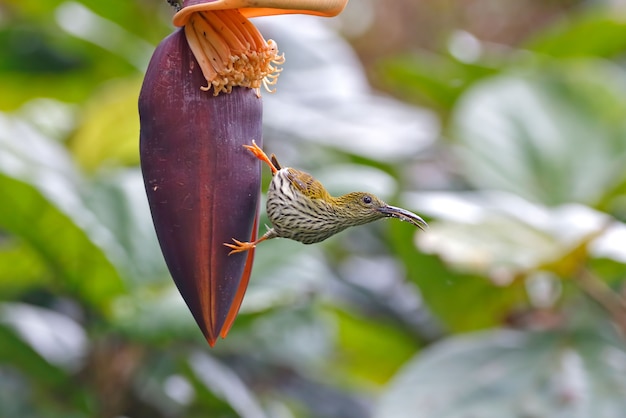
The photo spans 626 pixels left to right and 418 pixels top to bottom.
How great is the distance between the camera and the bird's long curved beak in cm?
42

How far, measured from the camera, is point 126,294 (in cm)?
107

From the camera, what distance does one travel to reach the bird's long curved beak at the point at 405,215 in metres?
0.42

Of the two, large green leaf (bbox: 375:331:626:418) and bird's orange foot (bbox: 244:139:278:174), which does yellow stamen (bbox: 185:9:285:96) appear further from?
large green leaf (bbox: 375:331:626:418)

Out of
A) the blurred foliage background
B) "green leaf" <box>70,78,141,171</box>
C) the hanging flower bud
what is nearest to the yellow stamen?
the hanging flower bud

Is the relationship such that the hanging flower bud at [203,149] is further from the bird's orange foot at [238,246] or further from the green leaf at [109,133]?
the green leaf at [109,133]

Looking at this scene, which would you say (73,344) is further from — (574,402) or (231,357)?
(574,402)

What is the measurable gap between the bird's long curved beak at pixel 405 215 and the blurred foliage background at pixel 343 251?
0.58 metres

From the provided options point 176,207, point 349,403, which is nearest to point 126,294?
point 349,403

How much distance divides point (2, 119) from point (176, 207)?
0.80 metres

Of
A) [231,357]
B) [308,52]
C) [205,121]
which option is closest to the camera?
[205,121]

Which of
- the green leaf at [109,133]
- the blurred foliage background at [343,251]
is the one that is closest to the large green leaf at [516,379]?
the blurred foliage background at [343,251]

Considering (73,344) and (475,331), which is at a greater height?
(73,344)

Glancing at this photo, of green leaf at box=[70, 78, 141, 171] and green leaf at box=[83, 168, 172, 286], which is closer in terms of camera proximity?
green leaf at box=[83, 168, 172, 286]

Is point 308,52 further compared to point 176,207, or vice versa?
point 308,52
